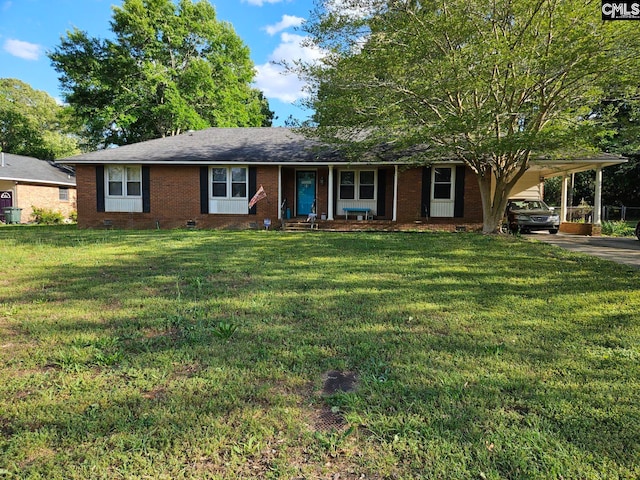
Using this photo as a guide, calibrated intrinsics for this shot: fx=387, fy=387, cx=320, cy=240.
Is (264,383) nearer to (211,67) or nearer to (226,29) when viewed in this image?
(211,67)

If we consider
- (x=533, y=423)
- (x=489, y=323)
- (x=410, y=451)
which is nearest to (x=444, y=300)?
(x=489, y=323)

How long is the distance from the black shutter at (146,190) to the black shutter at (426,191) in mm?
11002

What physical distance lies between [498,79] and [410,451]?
32.2 feet

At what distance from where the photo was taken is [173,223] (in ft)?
52.2

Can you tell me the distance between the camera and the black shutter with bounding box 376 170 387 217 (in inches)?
623

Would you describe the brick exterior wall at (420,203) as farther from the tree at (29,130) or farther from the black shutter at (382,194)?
the tree at (29,130)

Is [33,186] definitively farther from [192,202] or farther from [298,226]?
[298,226]

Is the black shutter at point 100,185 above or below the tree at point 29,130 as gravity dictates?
below

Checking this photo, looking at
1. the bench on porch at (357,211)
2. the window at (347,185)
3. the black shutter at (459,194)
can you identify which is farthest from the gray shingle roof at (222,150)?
the black shutter at (459,194)

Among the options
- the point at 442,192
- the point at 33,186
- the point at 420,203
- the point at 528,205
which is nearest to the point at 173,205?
the point at 420,203

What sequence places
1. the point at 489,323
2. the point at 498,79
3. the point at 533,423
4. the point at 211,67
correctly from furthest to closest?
the point at 211,67
the point at 498,79
the point at 489,323
the point at 533,423

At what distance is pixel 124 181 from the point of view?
634 inches

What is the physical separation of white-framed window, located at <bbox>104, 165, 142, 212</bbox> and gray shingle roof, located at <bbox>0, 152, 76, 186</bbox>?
1056cm

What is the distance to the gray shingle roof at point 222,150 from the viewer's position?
15250mm
